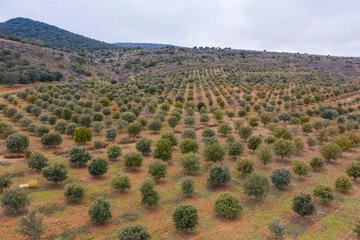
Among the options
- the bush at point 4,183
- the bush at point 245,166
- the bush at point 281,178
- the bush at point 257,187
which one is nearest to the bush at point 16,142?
the bush at point 4,183

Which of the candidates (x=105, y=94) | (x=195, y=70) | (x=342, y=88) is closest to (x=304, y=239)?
(x=105, y=94)

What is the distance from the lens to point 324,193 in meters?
26.0

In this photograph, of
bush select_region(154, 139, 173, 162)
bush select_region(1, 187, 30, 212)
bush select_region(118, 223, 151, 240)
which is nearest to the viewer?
bush select_region(118, 223, 151, 240)

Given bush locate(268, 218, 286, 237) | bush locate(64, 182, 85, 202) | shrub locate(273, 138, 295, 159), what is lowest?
bush locate(64, 182, 85, 202)

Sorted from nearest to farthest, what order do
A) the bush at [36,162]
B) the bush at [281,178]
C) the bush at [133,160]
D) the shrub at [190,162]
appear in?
the bush at [281,178], the bush at [36,162], the shrub at [190,162], the bush at [133,160]

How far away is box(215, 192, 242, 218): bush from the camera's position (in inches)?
910

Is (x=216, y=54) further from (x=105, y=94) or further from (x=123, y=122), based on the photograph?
(x=123, y=122)

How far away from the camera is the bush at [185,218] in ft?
68.0

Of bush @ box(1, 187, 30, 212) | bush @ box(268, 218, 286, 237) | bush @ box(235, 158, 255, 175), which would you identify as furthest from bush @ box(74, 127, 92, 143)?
bush @ box(268, 218, 286, 237)

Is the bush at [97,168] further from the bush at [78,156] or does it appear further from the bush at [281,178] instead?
the bush at [281,178]

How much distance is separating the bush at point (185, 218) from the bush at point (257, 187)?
8150 mm

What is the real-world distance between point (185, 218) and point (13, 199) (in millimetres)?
16087

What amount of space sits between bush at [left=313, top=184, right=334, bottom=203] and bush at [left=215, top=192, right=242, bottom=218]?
10110 millimetres

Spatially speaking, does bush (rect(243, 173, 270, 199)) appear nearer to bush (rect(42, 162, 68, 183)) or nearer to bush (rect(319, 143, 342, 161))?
bush (rect(319, 143, 342, 161))
